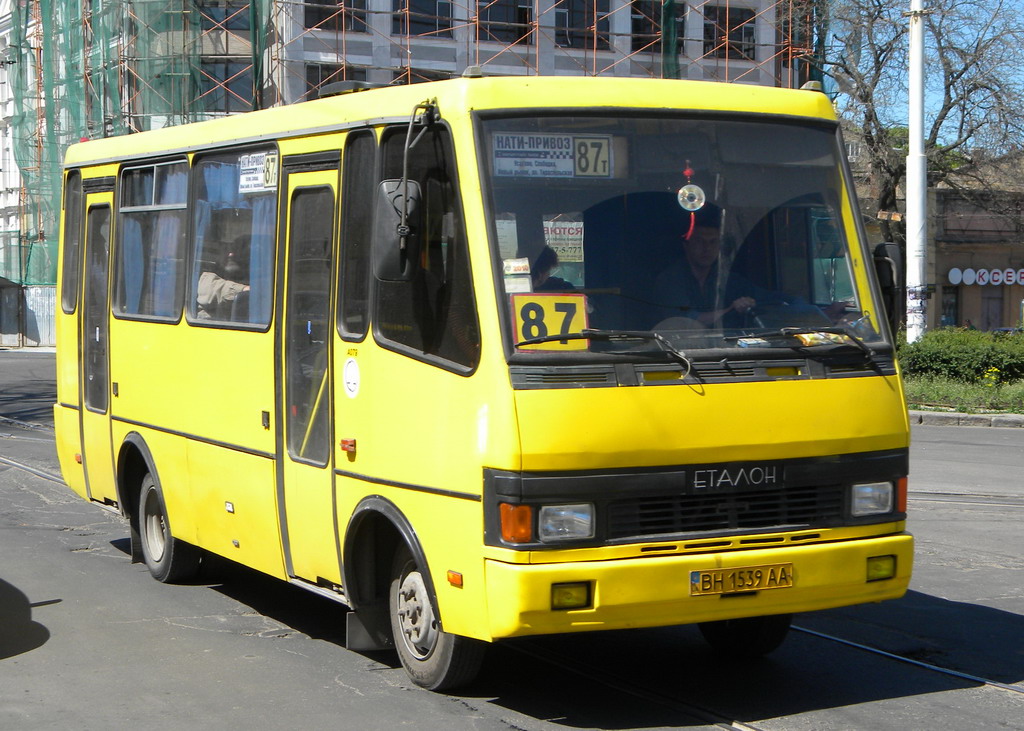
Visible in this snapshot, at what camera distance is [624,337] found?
562cm

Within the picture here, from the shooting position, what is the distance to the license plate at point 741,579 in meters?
5.57

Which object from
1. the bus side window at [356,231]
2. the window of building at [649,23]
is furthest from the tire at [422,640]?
the window of building at [649,23]

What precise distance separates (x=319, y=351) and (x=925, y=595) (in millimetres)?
3842

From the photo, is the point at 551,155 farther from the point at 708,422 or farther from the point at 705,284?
the point at 708,422

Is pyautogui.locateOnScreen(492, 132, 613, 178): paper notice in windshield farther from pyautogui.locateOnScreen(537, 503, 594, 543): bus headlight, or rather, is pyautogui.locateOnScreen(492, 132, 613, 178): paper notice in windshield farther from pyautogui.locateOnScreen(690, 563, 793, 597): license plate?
pyautogui.locateOnScreen(690, 563, 793, 597): license plate

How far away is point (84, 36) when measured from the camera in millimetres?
38562

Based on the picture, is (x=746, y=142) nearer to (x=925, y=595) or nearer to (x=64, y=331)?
(x=925, y=595)

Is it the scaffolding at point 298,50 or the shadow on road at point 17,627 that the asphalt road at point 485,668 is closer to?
the shadow on road at point 17,627

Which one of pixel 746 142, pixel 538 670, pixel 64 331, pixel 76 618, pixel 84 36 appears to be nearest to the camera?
pixel 746 142

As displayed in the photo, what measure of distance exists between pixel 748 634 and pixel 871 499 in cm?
113

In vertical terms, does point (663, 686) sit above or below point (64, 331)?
below

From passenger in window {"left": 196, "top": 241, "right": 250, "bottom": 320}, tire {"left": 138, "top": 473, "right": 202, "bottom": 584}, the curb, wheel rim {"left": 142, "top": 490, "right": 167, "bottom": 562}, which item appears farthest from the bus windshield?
the curb

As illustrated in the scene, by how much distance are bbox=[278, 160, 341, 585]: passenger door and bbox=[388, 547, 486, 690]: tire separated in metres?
0.46

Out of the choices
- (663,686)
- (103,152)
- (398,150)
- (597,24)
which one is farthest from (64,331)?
(597,24)
